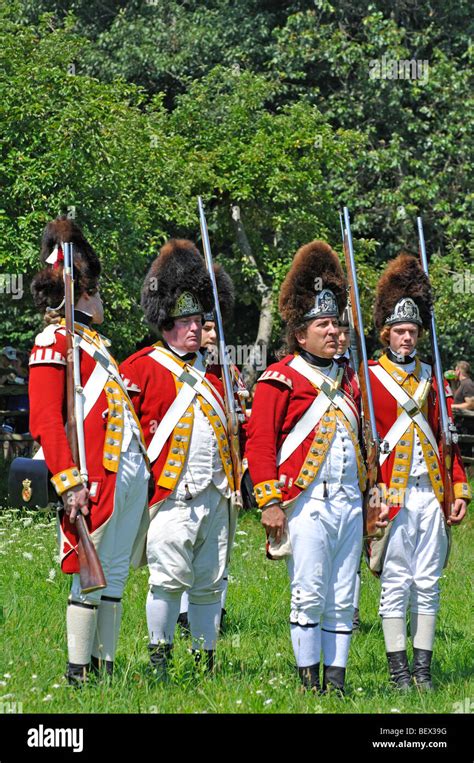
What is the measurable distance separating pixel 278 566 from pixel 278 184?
37.5 feet

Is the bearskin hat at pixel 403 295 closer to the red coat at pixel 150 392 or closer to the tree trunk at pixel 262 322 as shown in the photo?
the red coat at pixel 150 392

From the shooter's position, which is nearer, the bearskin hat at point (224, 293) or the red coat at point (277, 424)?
the red coat at point (277, 424)

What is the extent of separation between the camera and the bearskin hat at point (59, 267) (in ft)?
19.1

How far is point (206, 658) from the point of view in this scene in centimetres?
623

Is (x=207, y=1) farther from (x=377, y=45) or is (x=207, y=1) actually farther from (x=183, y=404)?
(x=183, y=404)

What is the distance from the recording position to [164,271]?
6586mm

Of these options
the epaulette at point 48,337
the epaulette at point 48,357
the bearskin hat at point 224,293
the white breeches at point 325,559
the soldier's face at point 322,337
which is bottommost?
the white breeches at point 325,559

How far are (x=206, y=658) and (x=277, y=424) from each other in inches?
47.7

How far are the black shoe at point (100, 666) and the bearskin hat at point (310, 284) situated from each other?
73.3 inches

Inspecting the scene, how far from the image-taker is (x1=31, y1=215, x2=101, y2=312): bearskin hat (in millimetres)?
5828

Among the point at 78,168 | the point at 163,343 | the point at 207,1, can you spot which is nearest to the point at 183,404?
the point at 163,343

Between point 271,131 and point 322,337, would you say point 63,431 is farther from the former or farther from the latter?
point 271,131

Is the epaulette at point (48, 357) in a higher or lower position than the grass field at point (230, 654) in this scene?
higher

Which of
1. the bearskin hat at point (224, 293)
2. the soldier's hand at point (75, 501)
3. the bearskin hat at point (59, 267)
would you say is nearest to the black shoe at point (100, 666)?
the soldier's hand at point (75, 501)
